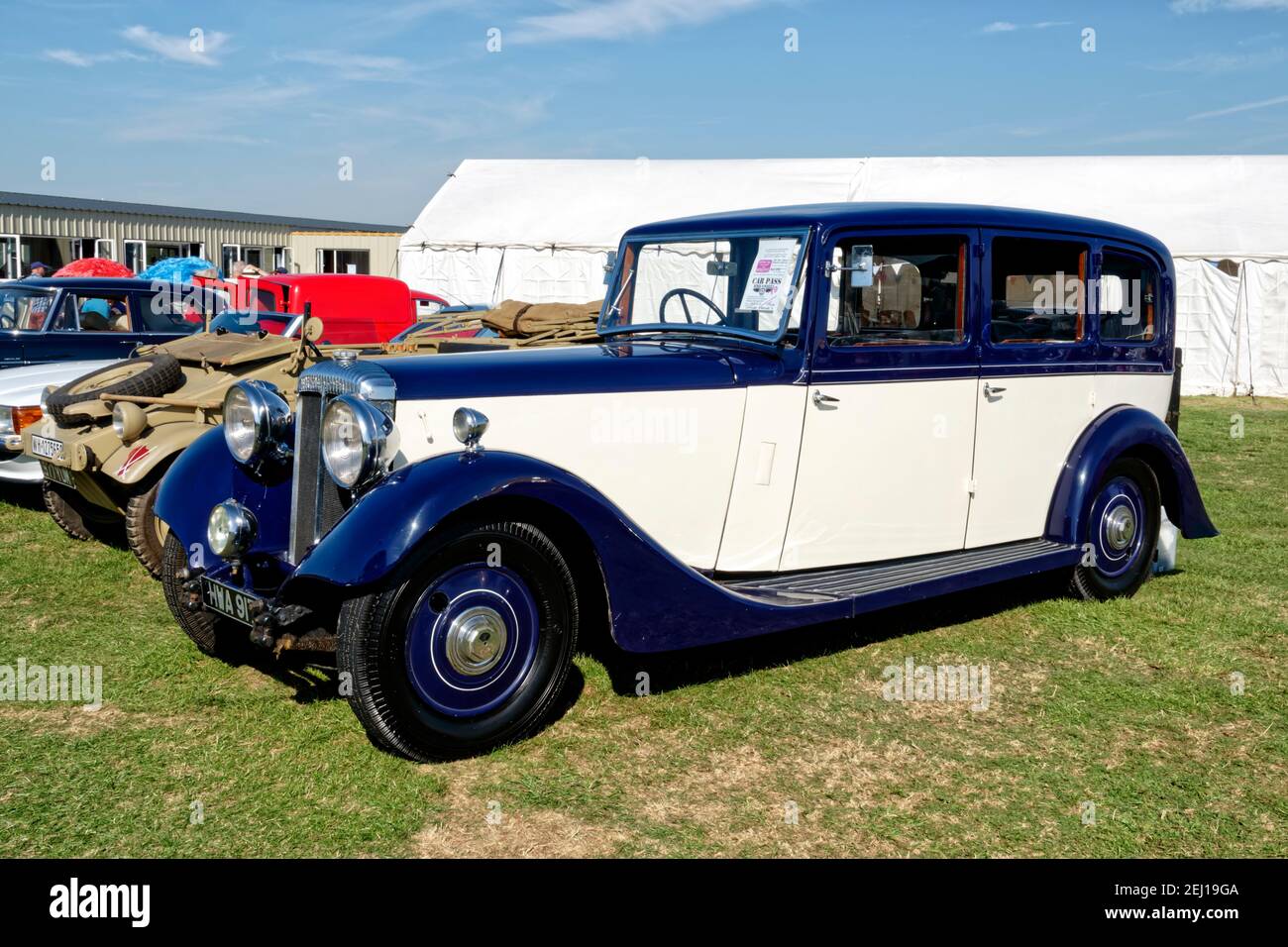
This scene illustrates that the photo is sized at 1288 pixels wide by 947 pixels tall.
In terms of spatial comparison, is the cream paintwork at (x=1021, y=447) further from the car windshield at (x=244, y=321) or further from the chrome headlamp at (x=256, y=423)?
the car windshield at (x=244, y=321)

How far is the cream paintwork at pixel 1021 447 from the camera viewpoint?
507cm

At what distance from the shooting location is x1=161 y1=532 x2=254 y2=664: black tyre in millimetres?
4479

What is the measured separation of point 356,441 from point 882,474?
2.28m

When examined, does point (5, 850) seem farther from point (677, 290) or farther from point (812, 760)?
point (677, 290)

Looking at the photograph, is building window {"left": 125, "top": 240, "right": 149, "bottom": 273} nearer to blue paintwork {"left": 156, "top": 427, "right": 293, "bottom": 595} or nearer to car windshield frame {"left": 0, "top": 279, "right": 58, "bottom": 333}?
car windshield frame {"left": 0, "top": 279, "right": 58, "bottom": 333}

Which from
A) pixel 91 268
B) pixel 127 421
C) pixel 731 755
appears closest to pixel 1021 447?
pixel 731 755

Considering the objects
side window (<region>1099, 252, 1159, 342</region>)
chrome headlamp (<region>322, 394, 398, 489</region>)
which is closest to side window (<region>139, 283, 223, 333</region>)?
chrome headlamp (<region>322, 394, 398, 489</region>)

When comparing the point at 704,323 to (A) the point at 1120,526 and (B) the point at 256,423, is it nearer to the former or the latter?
(B) the point at 256,423

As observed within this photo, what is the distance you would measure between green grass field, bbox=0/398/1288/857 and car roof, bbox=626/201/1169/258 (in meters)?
1.92

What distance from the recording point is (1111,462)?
18.0ft
